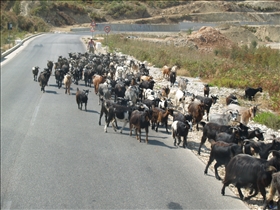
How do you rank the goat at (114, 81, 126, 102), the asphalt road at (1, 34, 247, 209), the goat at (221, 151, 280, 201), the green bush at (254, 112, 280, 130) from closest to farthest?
the goat at (221, 151, 280, 201) < the asphalt road at (1, 34, 247, 209) < the green bush at (254, 112, 280, 130) < the goat at (114, 81, 126, 102)

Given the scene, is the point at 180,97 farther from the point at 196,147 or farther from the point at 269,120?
the point at 196,147

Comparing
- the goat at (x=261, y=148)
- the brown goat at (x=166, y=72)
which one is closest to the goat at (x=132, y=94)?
the brown goat at (x=166, y=72)

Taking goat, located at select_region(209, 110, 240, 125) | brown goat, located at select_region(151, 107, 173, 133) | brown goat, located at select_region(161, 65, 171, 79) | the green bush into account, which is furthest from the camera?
brown goat, located at select_region(161, 65, 171, 79)

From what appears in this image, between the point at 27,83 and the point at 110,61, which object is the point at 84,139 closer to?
the point at 27,83

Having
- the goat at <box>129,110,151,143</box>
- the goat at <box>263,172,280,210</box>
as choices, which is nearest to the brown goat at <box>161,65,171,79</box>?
the goat at <box>129,110,151,143</box>

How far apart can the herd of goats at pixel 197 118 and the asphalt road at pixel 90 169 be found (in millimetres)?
521

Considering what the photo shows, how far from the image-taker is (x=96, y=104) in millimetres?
17375

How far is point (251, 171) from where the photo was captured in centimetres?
777

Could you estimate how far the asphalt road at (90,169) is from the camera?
341 inches

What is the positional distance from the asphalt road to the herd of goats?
52cm

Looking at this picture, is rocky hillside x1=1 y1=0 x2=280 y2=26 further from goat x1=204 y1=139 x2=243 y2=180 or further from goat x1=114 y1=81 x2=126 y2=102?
goat x1=204 y1=139 x2=243 y2=180

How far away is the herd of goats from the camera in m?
7.89

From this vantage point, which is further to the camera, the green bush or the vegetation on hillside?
the vegetation on hillside

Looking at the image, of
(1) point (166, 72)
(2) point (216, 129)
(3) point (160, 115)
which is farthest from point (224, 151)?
(1) point (166, 72)
